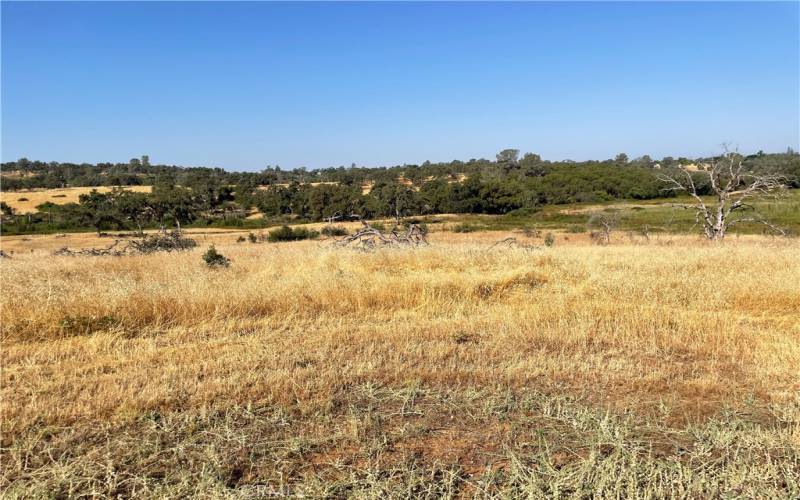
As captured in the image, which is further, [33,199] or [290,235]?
[33,199]

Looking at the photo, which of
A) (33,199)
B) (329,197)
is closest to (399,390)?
(329,197)

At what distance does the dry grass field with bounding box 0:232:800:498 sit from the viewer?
8.90ft

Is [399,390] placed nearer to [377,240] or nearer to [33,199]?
[377,240]

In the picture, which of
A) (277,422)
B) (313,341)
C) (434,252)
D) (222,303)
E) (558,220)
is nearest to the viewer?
(277,422)

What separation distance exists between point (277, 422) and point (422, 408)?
1.04 m

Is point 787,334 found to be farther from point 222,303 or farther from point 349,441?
point 222,303

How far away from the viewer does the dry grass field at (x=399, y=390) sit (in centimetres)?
271

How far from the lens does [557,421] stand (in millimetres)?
3467

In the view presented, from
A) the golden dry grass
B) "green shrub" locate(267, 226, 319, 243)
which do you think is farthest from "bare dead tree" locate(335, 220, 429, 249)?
the golden dry grass

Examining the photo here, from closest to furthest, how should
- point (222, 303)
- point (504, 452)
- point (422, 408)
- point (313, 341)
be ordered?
point (504, 452), point (422, 408), point (313, 341), point (222, 303)

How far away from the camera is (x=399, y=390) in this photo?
3.94 metres

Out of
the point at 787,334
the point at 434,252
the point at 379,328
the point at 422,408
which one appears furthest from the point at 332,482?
the point at 434,252

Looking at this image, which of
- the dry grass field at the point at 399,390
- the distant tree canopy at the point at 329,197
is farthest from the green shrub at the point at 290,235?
the dry grass field at the point at 399,390

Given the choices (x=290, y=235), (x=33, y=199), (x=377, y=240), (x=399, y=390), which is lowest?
(x=290, y=235)
